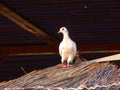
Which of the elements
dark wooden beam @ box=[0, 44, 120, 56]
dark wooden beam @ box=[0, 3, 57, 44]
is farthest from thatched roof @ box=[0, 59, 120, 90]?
dark wooden beam @ box=[0, 44, 120, 56]

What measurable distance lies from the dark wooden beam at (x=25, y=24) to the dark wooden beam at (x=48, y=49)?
1.33 feet

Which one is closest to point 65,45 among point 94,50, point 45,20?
point 45,20

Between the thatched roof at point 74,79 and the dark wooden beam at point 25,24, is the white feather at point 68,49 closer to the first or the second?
the dark wooden beam at point 25,24

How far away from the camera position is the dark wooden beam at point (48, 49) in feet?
33.6

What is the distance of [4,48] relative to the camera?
34.4 ft

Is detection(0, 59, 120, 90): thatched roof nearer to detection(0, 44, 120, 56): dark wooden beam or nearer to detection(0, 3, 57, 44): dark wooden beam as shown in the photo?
detection(0, 3, 57, 44): dark wooden beam

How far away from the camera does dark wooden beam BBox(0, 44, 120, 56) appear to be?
1025 centimetres

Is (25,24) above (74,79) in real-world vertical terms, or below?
above

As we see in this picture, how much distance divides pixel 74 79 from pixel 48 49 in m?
4.36

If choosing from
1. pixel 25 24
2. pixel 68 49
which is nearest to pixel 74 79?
pixel 68 49

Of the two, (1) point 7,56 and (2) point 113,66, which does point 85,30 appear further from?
(2) point 113,66

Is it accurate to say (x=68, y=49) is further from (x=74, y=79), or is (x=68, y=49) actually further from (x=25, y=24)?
(x=74, y=79)

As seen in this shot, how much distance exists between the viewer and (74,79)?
6.02 m

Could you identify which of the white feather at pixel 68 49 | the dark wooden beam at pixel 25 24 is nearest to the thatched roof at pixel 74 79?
the white feather at pixel 68 49
